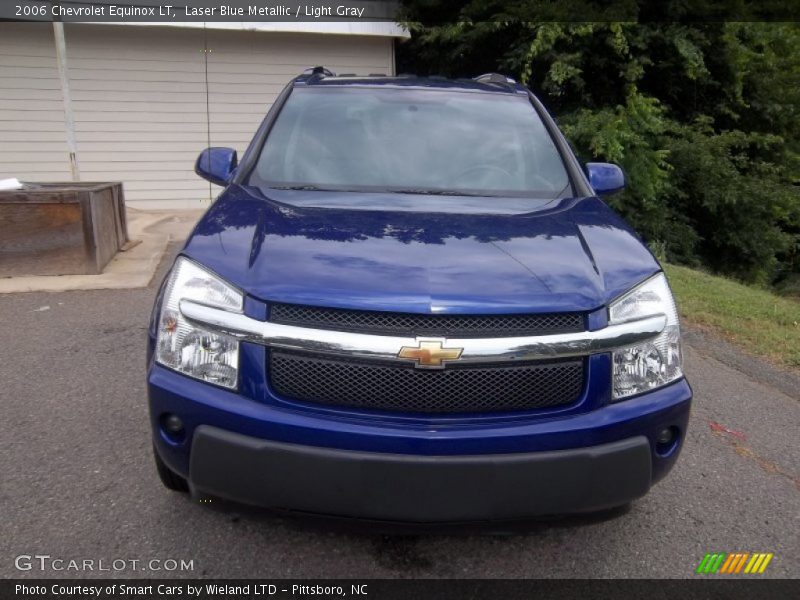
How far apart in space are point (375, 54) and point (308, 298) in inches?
423

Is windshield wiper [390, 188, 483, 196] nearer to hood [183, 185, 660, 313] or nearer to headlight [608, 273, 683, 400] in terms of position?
hood [183, 185, 660, 313]

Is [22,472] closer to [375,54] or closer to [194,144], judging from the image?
[194,144]

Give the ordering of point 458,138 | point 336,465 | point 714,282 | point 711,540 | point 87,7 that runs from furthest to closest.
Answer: point 87,7 < point 714,282 < point 458,138 < point 711,540 < point 336,465

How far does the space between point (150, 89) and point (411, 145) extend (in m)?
9.25

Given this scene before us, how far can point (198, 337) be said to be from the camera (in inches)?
80.4

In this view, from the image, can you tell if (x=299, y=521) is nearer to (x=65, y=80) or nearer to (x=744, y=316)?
(x=744, y=316)

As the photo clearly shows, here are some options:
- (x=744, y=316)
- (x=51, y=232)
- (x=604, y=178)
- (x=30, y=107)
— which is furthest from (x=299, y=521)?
(x=30, y=107)

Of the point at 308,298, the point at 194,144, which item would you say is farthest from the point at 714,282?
the point at 194,144

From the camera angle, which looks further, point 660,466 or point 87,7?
point 87,7

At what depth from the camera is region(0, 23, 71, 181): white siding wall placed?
1034cm

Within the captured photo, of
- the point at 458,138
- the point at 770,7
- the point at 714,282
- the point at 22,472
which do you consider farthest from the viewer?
the point at 770,7

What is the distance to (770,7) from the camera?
36.7 ft

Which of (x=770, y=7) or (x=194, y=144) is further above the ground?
(x=770, y=7)

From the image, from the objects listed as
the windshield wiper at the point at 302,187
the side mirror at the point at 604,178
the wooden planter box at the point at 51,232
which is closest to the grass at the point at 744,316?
the side mirror at the point at 604,178
